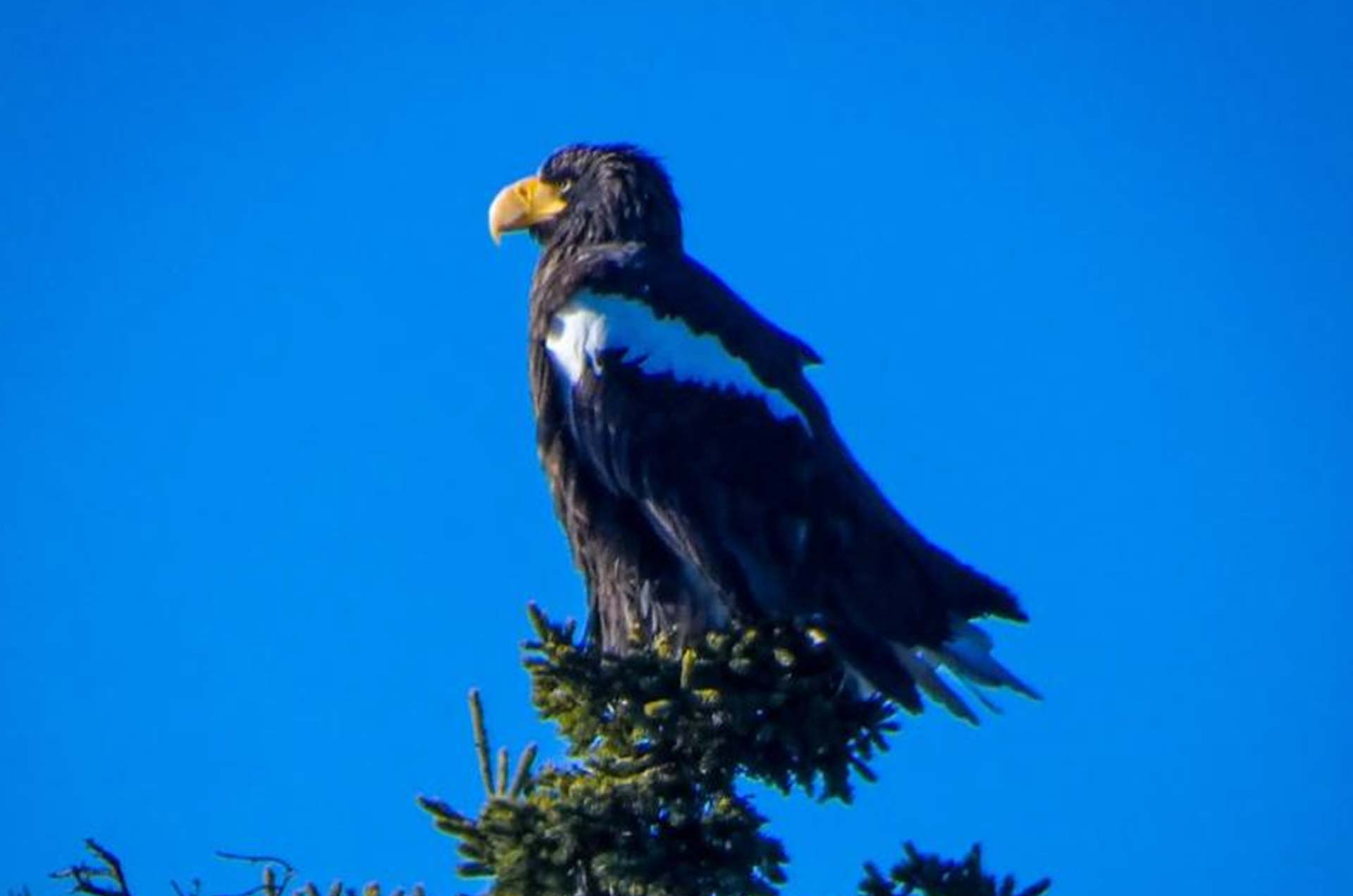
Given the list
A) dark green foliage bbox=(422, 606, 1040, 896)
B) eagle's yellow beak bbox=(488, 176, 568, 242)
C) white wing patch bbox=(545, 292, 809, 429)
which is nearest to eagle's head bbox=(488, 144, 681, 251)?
eagle's yellow beak bbox=(488, 176, 568, 242)

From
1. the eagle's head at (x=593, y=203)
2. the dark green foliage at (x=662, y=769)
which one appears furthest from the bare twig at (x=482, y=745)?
the eagle's head at (x=593, y=203)

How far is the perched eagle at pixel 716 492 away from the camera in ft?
21.6

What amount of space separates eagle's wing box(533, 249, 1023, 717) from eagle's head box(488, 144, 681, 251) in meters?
0.65

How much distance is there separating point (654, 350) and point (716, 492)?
568 millimetres

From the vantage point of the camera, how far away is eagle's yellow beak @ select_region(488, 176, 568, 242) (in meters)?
8.43

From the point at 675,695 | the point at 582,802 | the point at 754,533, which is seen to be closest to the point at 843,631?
the point at 754,533

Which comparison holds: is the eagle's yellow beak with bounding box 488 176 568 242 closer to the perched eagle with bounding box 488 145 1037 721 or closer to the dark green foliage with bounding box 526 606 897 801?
the perched eagle with bounding box 488 145 1037 721

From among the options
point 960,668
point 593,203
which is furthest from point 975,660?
point 593,203

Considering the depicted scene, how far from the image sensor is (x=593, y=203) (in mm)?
8266

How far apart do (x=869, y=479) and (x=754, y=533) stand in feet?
2.07

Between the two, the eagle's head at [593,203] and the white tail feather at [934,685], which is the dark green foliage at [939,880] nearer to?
the white tail feather at [934,685]

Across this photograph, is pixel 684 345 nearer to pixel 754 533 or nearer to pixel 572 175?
pixel 754 533

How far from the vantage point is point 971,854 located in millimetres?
4922

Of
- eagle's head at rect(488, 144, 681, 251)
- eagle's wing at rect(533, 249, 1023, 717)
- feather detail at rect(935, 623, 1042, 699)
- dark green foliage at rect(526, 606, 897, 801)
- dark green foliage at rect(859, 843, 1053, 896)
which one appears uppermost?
eagle's head at rect(488, 144, 681, 251)
